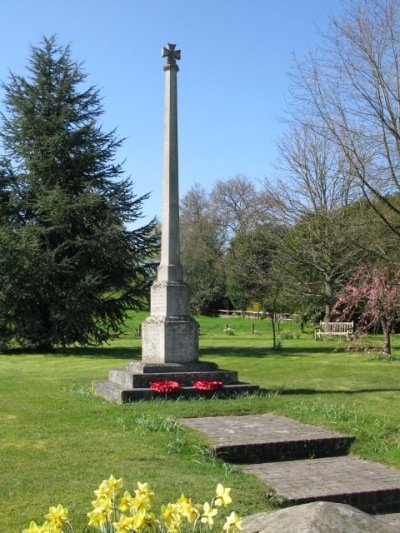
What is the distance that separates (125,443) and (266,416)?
276 centimetres

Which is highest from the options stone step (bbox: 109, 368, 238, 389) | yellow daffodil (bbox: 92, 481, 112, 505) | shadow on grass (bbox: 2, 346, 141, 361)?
yellow daffodil (bbox: 92, 481, 112, 505)

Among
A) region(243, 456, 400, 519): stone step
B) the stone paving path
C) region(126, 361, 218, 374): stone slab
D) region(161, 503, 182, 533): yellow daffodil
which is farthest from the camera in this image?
region(126, 361, 218, 374): stone slab

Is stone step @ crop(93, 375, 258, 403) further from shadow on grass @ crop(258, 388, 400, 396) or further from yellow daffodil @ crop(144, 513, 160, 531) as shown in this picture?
yellow daffodil @ crop(144, 513, 160, 531)

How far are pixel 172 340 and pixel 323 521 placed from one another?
8813mm

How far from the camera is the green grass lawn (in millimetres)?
5465

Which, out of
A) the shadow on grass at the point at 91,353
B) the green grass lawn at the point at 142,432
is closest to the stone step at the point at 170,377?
the green grass lawn at the point at 142,432

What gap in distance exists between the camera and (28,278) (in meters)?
23.1

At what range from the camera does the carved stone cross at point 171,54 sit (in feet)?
43.0

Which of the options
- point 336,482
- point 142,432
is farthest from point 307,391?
point 336,482

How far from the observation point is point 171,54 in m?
13.1

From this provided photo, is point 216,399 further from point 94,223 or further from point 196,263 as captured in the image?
point 196,263

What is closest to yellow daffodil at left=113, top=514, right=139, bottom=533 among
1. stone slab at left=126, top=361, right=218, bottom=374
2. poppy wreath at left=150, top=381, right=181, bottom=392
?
poppy wreath at left=150, top=381, right=181, bottom=392

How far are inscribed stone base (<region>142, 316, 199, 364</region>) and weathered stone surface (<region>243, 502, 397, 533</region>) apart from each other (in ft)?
27.8

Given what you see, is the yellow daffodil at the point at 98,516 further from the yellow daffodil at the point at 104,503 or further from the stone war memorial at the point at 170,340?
the stone war memorial at the point at 170,340
